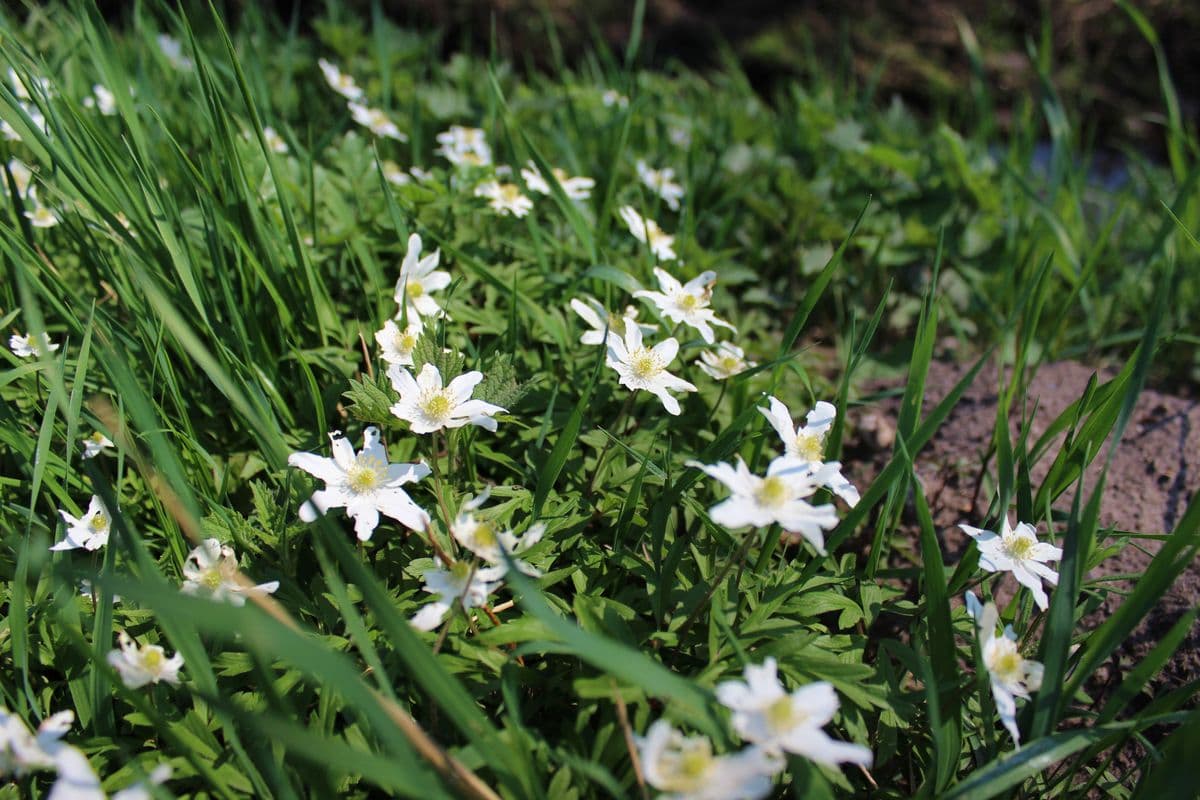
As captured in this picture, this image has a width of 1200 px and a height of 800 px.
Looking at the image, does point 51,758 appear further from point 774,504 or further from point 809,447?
point 809,447

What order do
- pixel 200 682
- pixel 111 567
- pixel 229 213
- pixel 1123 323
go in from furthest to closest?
pixel 1123 323 < pixel 229 213 < pixel 111 567 < pixel 200 682

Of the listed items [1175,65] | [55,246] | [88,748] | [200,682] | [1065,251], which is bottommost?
[1175,65]

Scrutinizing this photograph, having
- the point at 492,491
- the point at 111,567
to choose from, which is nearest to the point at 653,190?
the point at 492,491

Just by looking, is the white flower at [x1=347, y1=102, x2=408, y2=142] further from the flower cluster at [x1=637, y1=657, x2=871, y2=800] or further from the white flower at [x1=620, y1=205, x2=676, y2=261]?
the flower cluster at [x1=637, y1=657, x2=871, y2=800]

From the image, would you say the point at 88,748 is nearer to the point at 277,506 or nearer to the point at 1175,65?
the point at 277,506

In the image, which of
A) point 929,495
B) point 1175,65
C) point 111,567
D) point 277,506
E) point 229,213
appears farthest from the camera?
point 1175,65

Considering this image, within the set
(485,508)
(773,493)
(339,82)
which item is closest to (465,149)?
(339,82)

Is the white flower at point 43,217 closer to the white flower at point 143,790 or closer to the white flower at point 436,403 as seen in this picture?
the white flower at point 436,403
